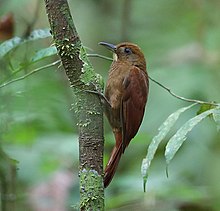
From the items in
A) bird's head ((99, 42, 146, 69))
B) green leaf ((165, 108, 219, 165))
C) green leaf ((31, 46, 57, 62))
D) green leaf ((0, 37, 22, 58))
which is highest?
bird's head ((99, 42, 146, 69))

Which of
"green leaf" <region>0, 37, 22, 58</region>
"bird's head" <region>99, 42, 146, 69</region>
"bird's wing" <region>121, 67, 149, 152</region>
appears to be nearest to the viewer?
"green leaf" <region>0, 37, 22, 58</region>

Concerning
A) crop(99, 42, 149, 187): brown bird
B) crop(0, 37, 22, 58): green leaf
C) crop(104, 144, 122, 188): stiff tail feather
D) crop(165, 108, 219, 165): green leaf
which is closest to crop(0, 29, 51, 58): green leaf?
crop(0, 37, 22, 58): green leaf

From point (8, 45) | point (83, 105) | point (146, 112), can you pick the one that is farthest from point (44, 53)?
point (146, 112)

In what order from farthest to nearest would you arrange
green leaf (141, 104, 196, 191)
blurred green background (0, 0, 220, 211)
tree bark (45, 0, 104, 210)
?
blurred green background (0, 0, 220, 211)
green leaf (141, 104, 196, 191)
tree bark (45, 0, 104, 210)

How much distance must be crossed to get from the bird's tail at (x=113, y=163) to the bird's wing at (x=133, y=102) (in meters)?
0.03

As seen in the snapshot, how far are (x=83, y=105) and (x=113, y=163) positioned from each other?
607 millimetres

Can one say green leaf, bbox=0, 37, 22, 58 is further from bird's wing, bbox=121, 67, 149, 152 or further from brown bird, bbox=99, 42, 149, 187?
bird's wing, bbox=121, 67, 149, 152

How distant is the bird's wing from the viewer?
296 centimetres

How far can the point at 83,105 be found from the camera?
7.08 ft

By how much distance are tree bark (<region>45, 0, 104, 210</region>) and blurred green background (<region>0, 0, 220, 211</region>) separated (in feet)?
1.61

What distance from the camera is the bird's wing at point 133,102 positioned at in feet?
9.70

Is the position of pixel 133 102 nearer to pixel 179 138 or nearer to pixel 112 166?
pixel 112 166

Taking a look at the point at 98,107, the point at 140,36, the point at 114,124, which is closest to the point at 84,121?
the point at 98,107

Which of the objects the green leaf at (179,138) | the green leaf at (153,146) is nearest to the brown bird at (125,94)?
the green leaf at (153,146)
